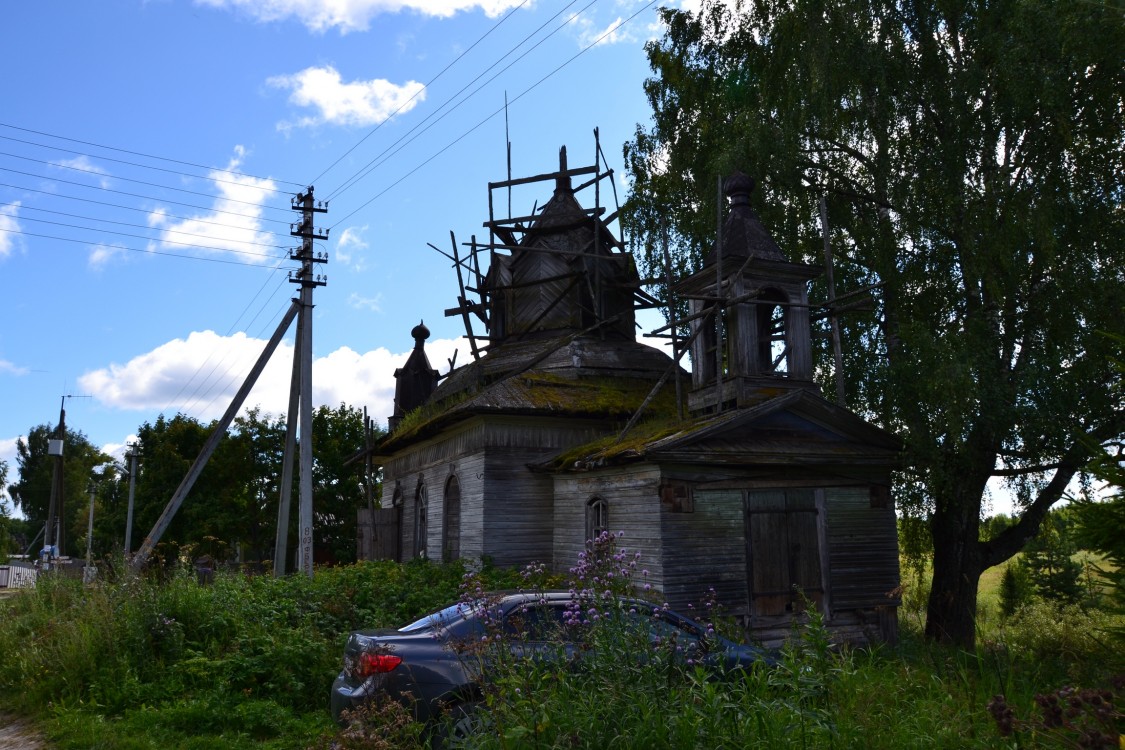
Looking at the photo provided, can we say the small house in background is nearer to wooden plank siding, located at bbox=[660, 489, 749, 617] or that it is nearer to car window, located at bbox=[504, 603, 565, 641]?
wooden plank siding, located at bbox=[660, 489, 749, 617]

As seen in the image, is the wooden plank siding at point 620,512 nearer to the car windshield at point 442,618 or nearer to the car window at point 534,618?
the car window at point 534,618

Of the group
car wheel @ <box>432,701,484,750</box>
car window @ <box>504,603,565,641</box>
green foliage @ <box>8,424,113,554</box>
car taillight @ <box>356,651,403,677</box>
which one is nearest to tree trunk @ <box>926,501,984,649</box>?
car window @ <box>504,603,565,641</box>

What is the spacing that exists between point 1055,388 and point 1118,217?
3.25 metres

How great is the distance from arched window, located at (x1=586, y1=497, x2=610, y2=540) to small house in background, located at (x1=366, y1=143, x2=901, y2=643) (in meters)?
0.04

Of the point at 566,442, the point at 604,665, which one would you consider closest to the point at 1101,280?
the point at 566,442

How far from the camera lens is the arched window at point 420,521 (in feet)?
68.2

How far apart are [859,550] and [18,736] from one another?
12.2m

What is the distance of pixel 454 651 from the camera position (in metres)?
6.03

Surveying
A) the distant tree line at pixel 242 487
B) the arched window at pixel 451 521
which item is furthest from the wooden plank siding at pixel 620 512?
the distant tree line at pixel 242 487

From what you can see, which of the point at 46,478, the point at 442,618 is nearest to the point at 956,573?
the point at 442,618

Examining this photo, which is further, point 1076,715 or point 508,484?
point 508,484

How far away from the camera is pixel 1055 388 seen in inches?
532

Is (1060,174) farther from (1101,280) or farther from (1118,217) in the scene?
(1101,280)

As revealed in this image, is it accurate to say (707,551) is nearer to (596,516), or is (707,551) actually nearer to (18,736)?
(596,516)
